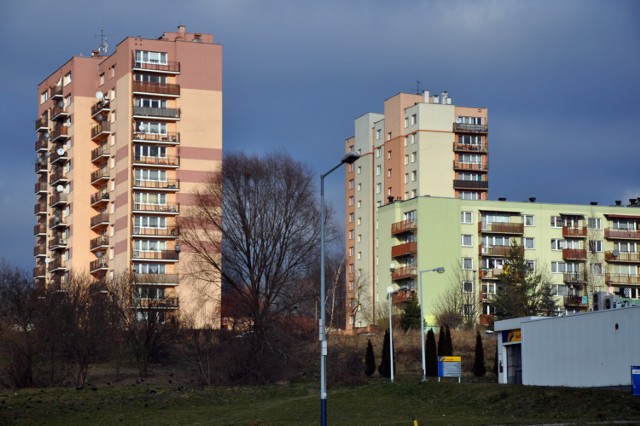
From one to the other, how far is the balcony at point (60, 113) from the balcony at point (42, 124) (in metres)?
3.42

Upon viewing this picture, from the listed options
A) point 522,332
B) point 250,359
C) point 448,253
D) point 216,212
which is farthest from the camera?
point 448,253

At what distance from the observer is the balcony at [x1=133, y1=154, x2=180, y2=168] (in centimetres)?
11269

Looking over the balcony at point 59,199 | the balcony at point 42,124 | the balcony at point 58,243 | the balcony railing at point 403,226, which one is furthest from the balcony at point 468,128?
the balcony at point 42,124

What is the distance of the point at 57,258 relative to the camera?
124688 mm

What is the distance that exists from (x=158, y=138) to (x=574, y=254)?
1840 inches

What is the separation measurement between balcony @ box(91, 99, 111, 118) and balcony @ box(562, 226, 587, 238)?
50.8 metres

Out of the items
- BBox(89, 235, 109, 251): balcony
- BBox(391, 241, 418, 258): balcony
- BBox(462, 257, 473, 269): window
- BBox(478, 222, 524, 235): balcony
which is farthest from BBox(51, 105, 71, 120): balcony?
BBox(478, 222, 524, 235): balcony

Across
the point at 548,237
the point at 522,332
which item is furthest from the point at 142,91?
the point at 522,332

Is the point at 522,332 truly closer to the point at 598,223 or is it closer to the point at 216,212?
the point at 216,212

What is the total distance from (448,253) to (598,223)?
17.5m

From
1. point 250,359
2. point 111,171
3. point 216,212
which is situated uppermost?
point 111,171

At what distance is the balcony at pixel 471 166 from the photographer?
133625mm

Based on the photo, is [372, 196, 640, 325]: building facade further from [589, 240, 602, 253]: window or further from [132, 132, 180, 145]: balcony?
[132, 132, 180, 145]: balcony

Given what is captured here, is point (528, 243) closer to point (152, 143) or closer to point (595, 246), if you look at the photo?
point (595, 246)
